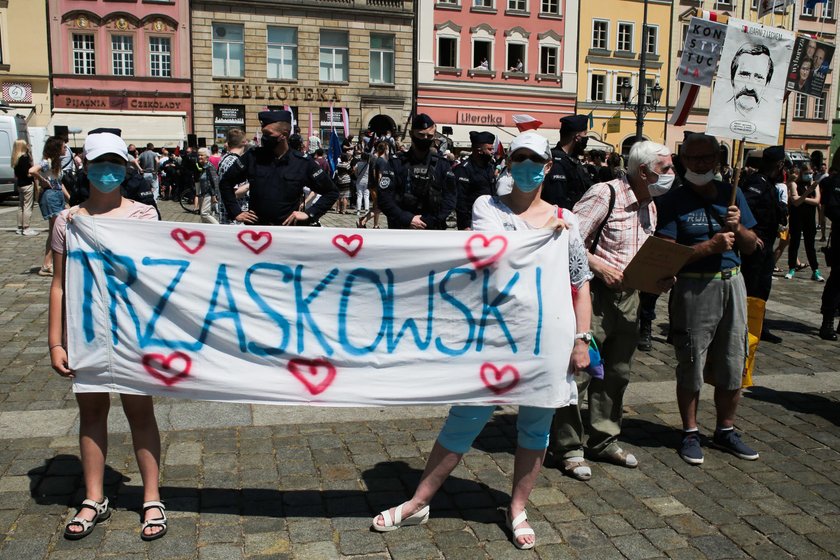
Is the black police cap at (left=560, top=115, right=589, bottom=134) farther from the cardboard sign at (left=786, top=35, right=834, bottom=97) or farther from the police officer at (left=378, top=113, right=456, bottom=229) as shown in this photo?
the cardboard sign at (left=786, top=35, right=834, bottom=97)

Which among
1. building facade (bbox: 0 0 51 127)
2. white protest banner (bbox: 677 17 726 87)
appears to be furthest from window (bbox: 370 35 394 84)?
white protest banner (bbox: 677 17 726 87)

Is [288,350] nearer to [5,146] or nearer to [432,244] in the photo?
[432,244]

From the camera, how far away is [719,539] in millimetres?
3992

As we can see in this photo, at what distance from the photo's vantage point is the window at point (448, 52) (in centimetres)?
4488

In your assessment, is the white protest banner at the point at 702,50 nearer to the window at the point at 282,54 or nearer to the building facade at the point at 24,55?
the window at the point at 282,54

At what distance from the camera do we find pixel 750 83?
5.09 metres

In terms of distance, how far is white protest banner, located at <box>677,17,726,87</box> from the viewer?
18.7 ft

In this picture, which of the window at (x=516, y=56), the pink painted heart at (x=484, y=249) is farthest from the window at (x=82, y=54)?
A: the pink painted heart at (x=484, y=249)

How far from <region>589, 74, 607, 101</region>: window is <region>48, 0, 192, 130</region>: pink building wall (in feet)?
74.1

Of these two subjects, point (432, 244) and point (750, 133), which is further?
point (750, 133)

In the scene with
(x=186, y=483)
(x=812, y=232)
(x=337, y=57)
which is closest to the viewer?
(x=186, y=483)

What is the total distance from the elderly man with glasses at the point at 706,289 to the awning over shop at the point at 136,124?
120ft

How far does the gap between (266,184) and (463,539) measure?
3410mm

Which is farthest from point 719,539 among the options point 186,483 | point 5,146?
point 5,146
